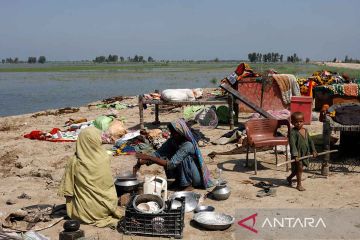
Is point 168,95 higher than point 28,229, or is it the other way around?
point 168,95

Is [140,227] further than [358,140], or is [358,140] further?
[358,140]

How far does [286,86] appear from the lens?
12695 mm

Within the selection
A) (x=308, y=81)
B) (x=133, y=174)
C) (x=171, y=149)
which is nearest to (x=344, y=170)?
(x=171, y=149)

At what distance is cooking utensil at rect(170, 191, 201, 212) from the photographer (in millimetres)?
5012

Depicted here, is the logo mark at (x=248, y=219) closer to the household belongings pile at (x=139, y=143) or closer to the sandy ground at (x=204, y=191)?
the sandy ground at (x=204, y=191)

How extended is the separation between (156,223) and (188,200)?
0.94m

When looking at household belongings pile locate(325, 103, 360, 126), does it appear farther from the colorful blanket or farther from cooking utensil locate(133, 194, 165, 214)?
the colorful blanket

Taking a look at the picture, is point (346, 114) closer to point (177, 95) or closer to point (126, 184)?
point (126, 184)

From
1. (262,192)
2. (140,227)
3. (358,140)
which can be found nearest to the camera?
(140,227)

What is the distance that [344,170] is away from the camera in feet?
22.6

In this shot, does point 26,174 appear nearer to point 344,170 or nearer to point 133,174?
point 133,174

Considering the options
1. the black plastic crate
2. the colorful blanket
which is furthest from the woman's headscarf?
the colorful blanket

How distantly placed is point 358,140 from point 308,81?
795 centimetres

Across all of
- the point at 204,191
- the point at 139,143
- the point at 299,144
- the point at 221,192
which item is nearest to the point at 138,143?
the point at 139,143
